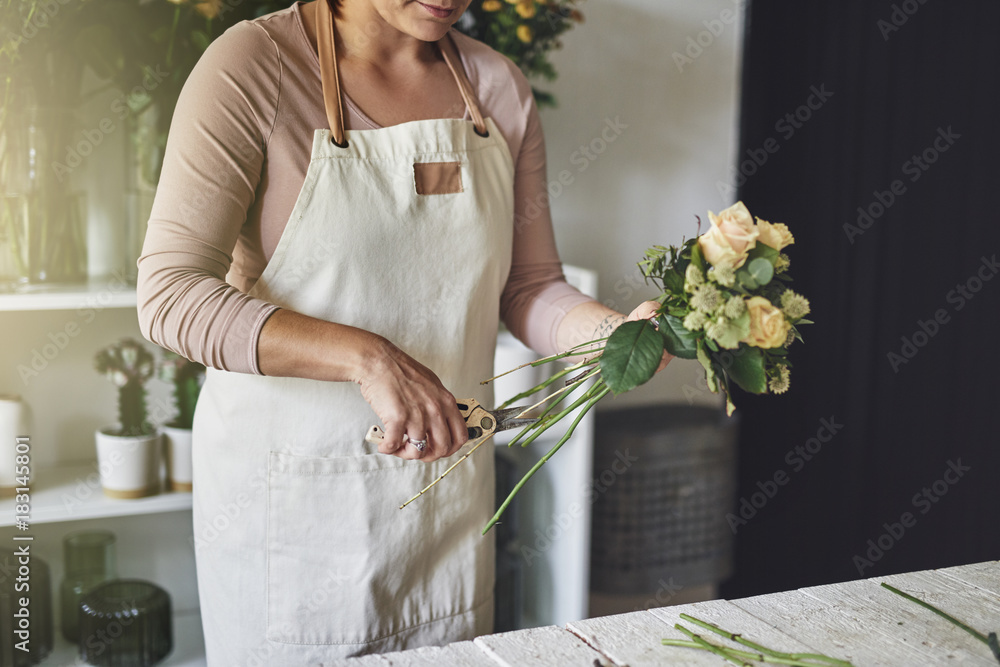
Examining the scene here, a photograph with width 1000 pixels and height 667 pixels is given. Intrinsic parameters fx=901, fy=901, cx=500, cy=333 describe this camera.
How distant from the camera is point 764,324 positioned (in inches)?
37.8

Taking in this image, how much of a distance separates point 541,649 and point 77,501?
46.9 inches

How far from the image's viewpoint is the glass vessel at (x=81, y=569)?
1.91 meters

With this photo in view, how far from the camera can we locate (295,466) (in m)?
1.31

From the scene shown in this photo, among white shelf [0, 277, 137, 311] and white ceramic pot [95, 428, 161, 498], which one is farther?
white ceramic pot [95, 428, 161, 498]

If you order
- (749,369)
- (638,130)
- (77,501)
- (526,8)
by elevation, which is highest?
(526,8)

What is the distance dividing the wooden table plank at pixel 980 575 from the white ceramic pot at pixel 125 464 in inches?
55.9

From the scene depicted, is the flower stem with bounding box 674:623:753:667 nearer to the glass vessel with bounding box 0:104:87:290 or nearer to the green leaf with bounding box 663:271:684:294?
the green leaf with bounding box 663:271:684:294

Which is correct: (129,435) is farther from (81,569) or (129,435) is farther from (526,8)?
(526,8)

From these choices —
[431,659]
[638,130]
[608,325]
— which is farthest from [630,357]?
[638,130]

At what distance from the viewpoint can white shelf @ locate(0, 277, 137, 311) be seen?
5.39 feet

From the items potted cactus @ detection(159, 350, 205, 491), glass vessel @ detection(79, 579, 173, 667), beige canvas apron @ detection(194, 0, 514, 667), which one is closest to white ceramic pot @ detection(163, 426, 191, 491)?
potted cactus @ detection(159, 350, 205, 491)

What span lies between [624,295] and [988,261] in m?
0.92

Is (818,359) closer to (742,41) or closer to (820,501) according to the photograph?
(820,501)

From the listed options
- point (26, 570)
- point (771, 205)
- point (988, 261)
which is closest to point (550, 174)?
point (771, 205)
